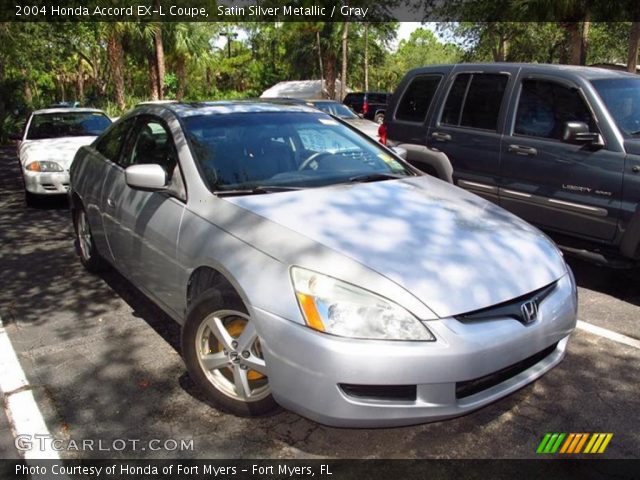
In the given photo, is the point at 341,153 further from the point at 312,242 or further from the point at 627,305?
the point at 627,305

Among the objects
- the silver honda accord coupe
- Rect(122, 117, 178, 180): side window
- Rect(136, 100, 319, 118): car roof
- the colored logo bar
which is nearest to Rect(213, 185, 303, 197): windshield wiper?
the silver honda accord coupe

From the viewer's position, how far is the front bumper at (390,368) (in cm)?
233

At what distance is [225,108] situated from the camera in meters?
4.02

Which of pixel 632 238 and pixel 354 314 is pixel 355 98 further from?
pixel 354 314

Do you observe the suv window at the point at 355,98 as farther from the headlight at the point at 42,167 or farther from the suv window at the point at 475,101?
the suv window at the point at 475,101

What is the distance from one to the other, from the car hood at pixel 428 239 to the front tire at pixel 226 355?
544mm

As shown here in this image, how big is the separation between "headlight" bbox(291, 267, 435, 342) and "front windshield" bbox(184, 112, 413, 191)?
1.10 meters

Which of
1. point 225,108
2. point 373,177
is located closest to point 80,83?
point 225,108

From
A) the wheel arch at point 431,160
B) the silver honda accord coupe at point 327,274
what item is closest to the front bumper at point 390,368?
the silver honda accord coupe at point 327,274

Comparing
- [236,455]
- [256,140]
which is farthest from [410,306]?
[256,140]

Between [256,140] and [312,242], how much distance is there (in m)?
1.28

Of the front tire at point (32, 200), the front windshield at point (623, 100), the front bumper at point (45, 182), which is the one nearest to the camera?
the front windshield at point (623, 100)

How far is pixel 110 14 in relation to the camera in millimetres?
20641

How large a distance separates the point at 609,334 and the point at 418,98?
11.2 ft
